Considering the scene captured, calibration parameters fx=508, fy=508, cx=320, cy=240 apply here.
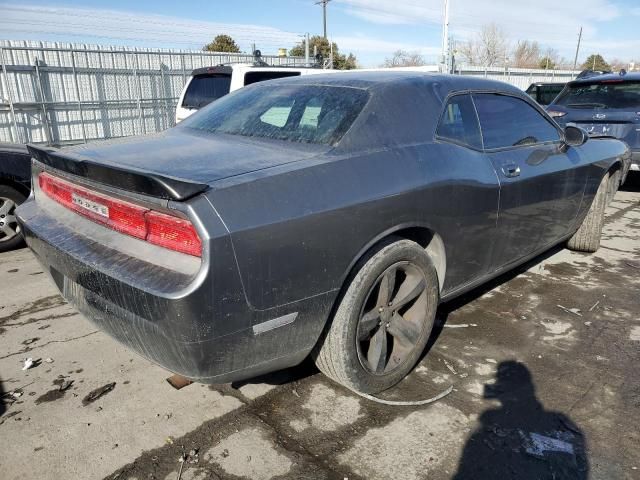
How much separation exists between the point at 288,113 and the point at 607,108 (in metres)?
6.48

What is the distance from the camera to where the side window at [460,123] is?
2900 millimetres

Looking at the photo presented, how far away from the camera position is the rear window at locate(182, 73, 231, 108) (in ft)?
25.2

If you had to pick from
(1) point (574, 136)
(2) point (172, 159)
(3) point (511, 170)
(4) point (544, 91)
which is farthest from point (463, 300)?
(4) point (544, 91)

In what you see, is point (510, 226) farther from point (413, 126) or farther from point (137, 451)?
point (137, 451)

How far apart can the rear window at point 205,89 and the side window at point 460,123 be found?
5.22 meters

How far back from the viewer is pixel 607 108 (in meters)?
7.46

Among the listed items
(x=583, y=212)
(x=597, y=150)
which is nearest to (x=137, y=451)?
(x=583, y=212)

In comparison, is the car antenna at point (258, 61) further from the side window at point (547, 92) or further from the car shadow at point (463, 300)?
the side window at point (547, 92)

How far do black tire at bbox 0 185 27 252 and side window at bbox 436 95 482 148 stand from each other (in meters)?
4.02

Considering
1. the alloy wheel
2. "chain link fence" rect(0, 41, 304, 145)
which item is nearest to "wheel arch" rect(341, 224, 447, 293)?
the alloy wheel

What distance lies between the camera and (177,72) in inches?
582

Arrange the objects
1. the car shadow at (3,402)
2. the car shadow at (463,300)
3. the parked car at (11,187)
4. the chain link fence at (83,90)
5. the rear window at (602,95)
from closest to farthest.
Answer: the car shadow at (3,402), the car shadow at (463,300), the parked car at (11,187), the rear window at (602,95), the chain link fence at (83,90)

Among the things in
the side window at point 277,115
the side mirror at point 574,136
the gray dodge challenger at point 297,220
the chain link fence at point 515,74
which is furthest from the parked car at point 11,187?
the chain link fence at point 515,74

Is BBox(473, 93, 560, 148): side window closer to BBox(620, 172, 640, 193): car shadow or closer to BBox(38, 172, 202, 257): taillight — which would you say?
BBox(38, 172, 202, 257): taillight
